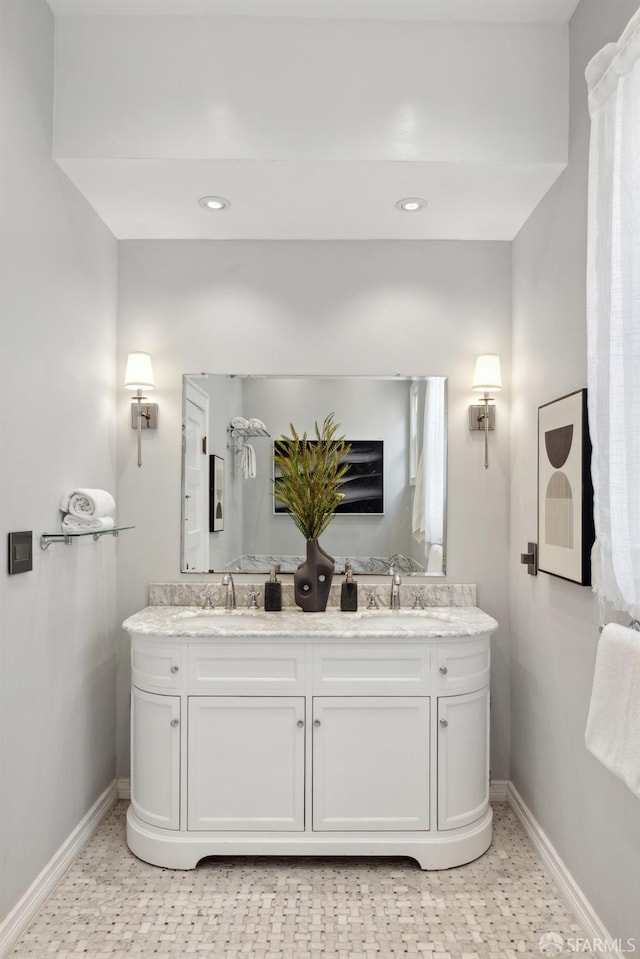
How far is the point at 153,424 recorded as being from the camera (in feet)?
9.56

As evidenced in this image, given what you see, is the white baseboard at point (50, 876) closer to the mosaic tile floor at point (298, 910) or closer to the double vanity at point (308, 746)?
the mosaic tile floor at point (298, 910)

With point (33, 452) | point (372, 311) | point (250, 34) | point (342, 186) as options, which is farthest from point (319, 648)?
point (250, 34)

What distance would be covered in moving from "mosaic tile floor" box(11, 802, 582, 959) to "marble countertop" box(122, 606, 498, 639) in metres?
0.84

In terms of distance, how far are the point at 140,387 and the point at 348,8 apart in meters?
1.60

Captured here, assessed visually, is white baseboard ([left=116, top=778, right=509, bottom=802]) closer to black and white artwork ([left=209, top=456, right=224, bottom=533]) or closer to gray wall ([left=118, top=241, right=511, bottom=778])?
gray wall ([left=118, top=241, right=511, bottom=778])

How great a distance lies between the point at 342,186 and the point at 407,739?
2056mm

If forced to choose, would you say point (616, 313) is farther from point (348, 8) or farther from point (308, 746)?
point (308, 746)

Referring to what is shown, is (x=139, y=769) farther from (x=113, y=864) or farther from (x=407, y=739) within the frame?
(x=407, y=739)

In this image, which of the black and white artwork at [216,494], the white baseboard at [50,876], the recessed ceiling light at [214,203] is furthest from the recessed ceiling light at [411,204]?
the white baseboard at [50,876]

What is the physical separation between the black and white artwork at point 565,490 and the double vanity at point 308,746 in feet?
1.49

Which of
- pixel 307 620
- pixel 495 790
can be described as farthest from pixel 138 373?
pixel 495 790

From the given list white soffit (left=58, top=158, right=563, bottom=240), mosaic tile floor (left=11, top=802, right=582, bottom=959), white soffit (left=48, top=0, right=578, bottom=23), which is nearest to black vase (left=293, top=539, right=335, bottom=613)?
mosaic tile floor (left=11, top=802, right=582, bottom=959)

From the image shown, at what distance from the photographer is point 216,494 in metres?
2.90

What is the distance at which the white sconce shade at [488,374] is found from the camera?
277 centimetres
